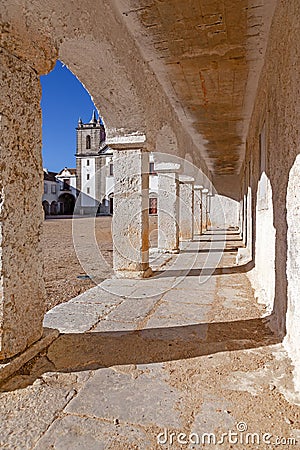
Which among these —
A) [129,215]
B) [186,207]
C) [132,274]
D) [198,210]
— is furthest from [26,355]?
[198,210]

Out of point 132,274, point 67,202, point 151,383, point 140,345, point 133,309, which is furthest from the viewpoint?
point 67,202

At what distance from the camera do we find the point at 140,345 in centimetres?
245

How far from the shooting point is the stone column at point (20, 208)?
1.86m

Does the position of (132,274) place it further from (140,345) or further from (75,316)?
(140,345)

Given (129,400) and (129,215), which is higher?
(129,215)

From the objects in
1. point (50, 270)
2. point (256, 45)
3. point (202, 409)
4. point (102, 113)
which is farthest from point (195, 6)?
point (50, 270)

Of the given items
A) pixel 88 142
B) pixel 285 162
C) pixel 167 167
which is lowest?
pixel 285 162

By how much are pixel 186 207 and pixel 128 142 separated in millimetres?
5191

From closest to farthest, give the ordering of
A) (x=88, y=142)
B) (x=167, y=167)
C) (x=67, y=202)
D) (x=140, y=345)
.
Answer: (x=140, y=345) < (x=167, y=167) < (x=88, y=142) < (x=67, y=202)

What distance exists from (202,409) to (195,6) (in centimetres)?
313

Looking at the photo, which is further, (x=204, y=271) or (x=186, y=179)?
(x=186, y=179)

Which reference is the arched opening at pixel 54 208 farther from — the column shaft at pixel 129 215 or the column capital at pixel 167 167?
the column shaft at pixel 129 215

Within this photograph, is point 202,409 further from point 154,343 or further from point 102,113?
point 102,113

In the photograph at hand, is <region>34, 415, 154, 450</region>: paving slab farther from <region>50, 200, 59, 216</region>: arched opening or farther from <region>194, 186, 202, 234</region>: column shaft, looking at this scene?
<region>50, 200, 59, 216</region>: arched opening
